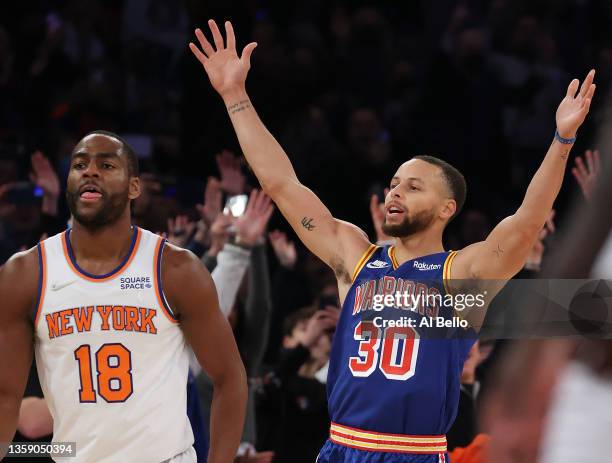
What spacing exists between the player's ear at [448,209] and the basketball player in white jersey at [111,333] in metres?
1.16

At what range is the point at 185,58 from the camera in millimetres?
9352

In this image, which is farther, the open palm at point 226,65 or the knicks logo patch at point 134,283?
the open palm at point 226,65

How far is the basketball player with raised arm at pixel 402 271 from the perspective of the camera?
14.3 ft

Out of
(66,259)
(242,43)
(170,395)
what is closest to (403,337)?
(170,395)

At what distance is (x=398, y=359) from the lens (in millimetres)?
4449

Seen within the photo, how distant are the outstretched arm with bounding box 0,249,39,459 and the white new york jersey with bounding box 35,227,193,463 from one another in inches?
2.0

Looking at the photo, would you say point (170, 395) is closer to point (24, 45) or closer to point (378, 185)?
point (378, 185)

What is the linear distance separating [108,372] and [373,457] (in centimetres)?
112

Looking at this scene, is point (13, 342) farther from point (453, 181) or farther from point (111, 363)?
point (453, 181)

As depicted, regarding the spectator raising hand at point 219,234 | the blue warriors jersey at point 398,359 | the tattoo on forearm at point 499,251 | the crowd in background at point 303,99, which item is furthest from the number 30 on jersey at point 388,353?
the crowd in background at point 303,99

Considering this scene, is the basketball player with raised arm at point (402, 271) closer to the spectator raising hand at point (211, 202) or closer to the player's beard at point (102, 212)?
the player's beard at point (102, 212)

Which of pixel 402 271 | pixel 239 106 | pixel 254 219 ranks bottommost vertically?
pixel 402 271

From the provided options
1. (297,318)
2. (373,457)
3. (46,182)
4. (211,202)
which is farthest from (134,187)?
(46,182)

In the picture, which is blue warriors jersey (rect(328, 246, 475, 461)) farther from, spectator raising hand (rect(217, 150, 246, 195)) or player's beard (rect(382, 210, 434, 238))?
spectator raising hand (rect(217, 150, 246, 195))
